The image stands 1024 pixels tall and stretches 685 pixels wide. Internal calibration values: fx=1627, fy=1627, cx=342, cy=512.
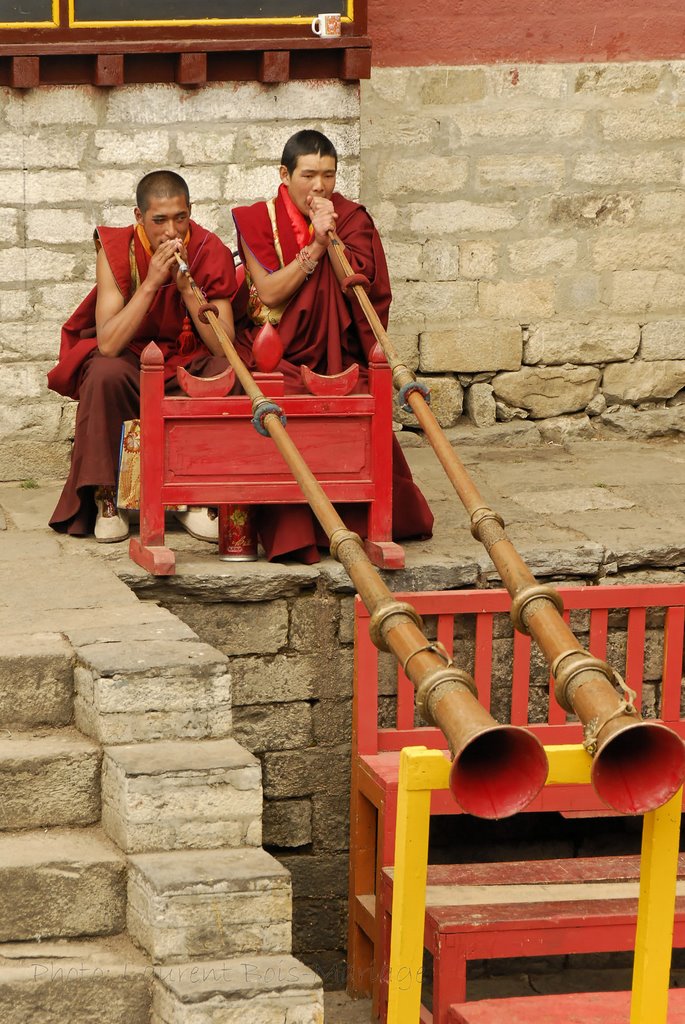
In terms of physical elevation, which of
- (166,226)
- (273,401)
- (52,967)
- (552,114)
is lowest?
(52,967)

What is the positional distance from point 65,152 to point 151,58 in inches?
21.5

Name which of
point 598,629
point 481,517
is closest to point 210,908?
point 481,517

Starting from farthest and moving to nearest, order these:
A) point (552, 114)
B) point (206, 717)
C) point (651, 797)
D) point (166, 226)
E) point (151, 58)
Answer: point (552, 114) < point (151, 58) < point (166, 226) < point (206, 717) < point (651, 797)

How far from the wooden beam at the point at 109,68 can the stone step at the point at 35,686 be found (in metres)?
3.25

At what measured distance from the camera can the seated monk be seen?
580cm

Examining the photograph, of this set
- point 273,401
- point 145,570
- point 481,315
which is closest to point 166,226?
point 273,401

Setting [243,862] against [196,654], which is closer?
[243,862]

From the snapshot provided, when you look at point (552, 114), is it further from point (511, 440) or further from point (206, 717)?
point (206, 717)

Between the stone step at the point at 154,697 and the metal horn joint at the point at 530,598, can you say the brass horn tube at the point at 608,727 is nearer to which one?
the metal horn joint at the point at 530,598

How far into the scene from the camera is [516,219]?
7.97 m

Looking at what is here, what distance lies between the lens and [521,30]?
780 centimetres

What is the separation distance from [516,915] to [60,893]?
1.40m

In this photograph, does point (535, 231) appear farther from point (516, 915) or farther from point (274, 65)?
point (516, 915)

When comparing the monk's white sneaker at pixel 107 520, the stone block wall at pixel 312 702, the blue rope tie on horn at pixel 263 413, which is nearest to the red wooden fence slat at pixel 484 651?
the stone block wall at pixel 312 702
